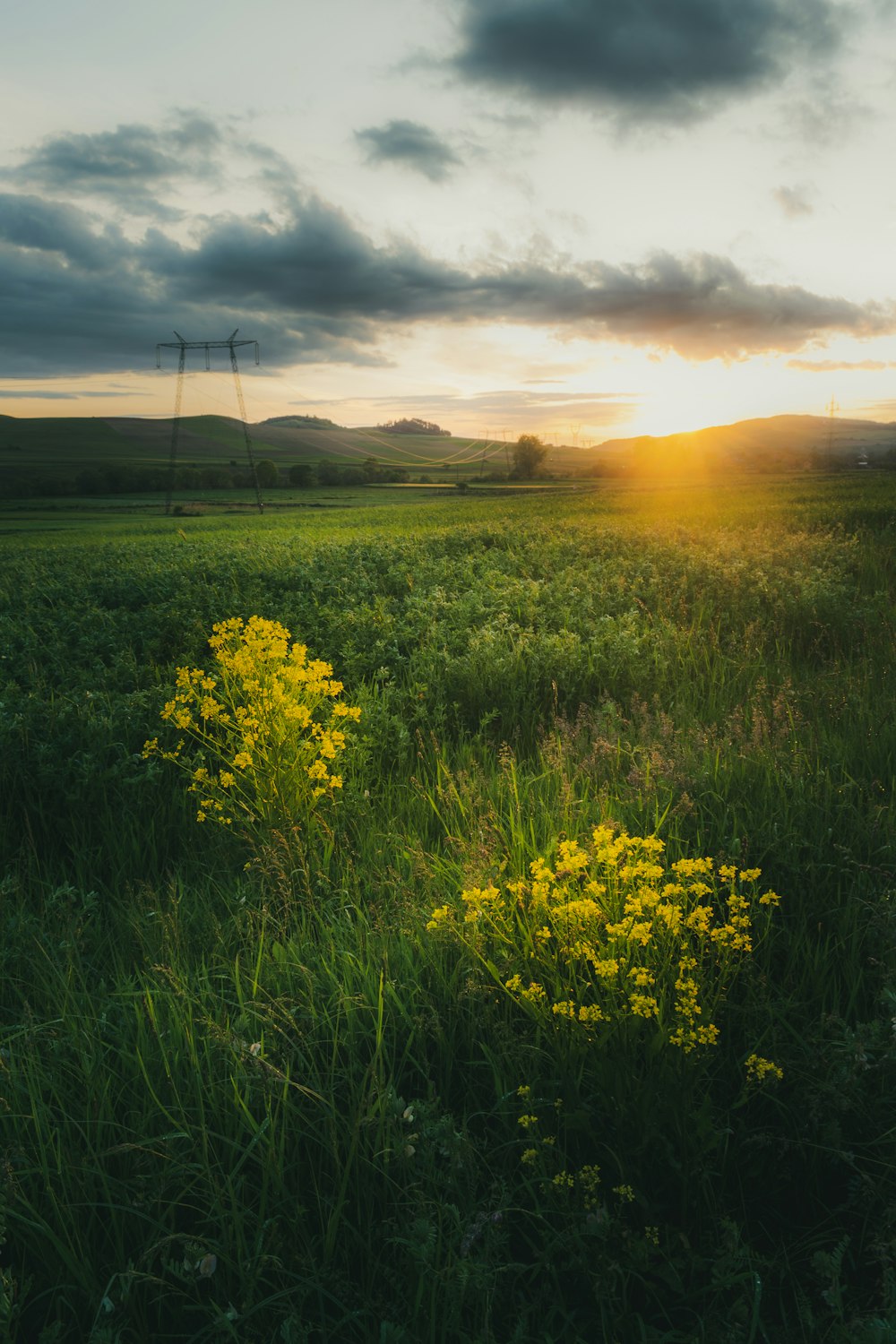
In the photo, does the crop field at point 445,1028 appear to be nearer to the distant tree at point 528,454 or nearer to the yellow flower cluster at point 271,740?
the yellow flower cluster at point 271,740

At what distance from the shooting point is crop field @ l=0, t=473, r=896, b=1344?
2.01 meters

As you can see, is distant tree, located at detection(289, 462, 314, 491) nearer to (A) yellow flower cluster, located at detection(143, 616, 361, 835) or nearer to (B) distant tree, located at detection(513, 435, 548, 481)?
(B) distant tree, located at detection(513, 435, 548, 481)

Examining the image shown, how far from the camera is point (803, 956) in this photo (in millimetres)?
3076

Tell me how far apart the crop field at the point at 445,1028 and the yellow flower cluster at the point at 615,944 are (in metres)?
0.02

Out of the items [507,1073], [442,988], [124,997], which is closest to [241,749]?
[124,997]

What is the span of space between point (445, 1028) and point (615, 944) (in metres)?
0.76

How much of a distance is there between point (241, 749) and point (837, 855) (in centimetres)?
367

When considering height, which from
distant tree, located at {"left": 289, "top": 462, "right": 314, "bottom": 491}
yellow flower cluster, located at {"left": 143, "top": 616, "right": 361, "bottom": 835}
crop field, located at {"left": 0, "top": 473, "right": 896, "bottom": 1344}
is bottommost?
crop field, located at {"left": 0, "top": 473, "right": 896, "bottom": 1344}

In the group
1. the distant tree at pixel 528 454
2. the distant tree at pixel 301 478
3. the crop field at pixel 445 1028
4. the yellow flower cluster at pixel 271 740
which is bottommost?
the crop field at pixel 445 1028

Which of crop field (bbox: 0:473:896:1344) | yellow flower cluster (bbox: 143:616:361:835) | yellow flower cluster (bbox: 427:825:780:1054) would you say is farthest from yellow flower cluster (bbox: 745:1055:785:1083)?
yellow flower cluster (bbox: 143:616:361:835)

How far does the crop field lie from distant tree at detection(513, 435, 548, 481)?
373ft

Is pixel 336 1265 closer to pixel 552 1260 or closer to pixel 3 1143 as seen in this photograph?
pixel 552 1260

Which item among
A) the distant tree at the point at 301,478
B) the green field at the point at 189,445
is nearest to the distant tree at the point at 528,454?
the green field at the point at 189,445

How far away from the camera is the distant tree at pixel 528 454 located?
115 m
